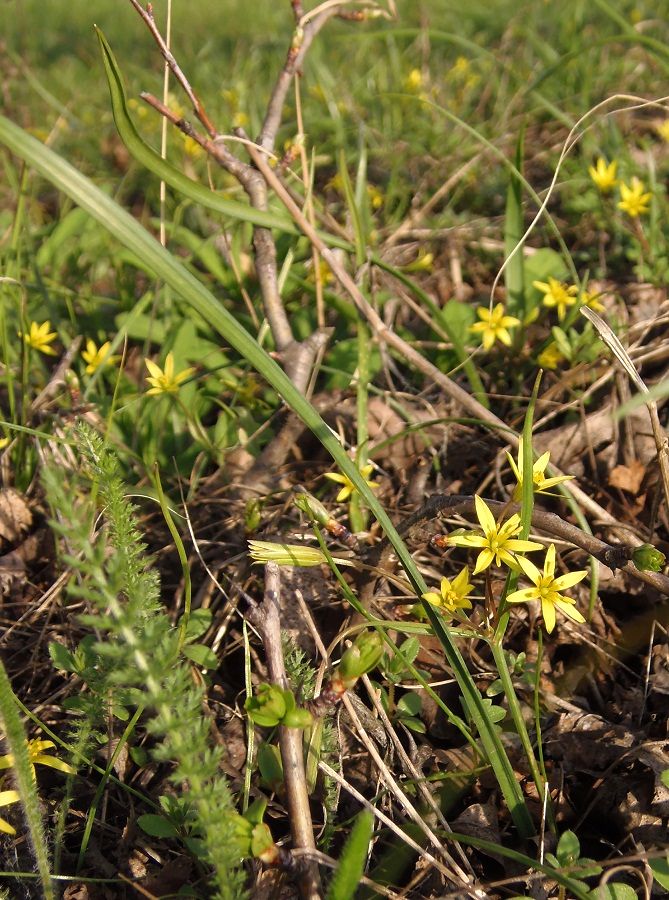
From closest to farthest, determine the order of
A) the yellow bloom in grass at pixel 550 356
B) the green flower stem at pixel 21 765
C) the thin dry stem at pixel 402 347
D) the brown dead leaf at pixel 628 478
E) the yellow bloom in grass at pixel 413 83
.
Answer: the green flower stem at pixel 21 765 < the thin dry stem at pixel 402 347 < the brown dead leaf at pixel 628 478 < the yellow bloom in grass at pixel 550 356 < the yellow bloom in grass at pixel 413 83

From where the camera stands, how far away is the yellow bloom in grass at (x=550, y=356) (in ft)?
7.68

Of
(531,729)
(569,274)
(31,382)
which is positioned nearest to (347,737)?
(531,729)

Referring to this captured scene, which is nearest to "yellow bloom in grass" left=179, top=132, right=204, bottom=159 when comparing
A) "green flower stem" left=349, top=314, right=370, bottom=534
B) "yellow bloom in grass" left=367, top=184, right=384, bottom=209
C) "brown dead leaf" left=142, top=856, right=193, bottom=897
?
"yellow bloom in grass" left=367, top=184, right=384, bottom=209

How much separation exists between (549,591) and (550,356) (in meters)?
1.07

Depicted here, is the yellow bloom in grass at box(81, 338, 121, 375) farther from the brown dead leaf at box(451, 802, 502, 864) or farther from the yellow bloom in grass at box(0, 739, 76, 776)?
the brown dead leaf at box(451, 802, 502, 864)

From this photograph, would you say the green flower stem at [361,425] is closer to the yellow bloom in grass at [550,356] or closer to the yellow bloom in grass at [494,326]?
the yellow bloom in grass at [494,326]

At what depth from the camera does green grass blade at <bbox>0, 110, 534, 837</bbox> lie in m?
1.30

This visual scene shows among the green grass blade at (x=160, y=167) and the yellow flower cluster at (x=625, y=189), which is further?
the yellow flower cluster at (x=625, y=189)

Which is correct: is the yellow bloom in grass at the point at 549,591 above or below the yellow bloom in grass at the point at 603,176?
below

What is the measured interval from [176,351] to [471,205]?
5.05 feet

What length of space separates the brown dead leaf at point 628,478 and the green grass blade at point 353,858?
128 centimetres

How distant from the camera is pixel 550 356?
236cm

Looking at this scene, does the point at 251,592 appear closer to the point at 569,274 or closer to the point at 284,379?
the point at 284,379

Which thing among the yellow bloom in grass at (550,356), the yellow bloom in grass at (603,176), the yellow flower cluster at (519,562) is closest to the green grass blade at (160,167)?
the yellow bloom in grass at (550,356)
